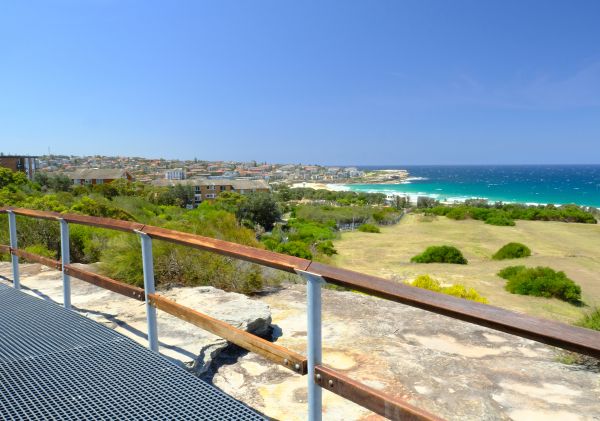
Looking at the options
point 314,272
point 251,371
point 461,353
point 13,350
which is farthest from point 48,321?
point 461,353

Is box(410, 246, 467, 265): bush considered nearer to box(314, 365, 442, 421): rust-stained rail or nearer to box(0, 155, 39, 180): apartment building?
box(314, 365, 442, 421): rust-stained rail

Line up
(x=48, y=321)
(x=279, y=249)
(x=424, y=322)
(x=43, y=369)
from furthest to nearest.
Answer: (x=279, y=249), (x=424, y=322), (x=48, y=321), (x=43, y=369)

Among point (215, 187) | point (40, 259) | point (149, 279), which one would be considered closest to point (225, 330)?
point (149, 279)

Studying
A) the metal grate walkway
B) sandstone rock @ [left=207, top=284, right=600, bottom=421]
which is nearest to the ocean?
sandstone rock @ [left=207, top=284, right=600, bottom=421]

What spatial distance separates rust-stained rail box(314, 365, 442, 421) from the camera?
1339mm

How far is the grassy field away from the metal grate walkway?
30.9 feet

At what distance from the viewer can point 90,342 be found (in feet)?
8.50

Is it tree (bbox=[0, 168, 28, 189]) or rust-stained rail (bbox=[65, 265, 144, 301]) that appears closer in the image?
rust-stained rail (bbox=[65, 265, 144, 301])

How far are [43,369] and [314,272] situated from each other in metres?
1.63

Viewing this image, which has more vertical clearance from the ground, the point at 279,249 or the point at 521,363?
the point at 521,363

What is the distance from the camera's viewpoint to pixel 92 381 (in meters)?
2.09

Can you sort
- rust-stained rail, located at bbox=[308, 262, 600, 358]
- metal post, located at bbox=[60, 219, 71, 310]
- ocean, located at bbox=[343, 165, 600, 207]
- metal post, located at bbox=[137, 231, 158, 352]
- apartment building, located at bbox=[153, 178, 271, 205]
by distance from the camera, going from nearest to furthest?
1. rust-stained rail, located at bbox=[308, 262, 600, 358]
2. metal post, located at bbox=[137, 231, 158, 352]
3. metal post, located at bbox=[60, 219, 71, 310]
4. apartment building, located at bbox=[153, 178, 271, 205]
5. ocean, located at bbox=[343, 165, 600, 207]

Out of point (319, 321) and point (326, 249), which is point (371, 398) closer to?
point (319, 321)

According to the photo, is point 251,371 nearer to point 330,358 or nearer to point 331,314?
point 330,358
